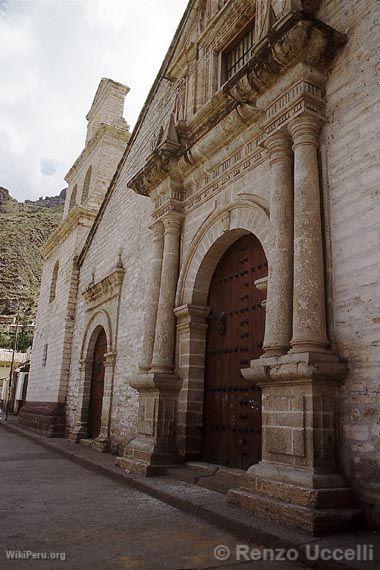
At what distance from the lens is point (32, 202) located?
268 ft

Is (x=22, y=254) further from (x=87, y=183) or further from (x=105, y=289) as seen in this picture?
(x=105, y=289)

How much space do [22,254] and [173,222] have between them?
55.6 meters

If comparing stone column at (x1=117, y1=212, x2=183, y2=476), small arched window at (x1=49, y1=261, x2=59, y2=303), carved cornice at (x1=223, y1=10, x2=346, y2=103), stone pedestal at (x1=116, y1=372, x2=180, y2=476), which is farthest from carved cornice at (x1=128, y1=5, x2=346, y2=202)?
small arched window at (x1=49, y1=261, x2=59, y2=303)

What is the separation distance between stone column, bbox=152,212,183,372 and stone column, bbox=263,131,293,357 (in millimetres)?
2295

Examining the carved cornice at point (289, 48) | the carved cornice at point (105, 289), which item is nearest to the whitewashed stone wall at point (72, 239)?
the carved cornice at point (105, 289)

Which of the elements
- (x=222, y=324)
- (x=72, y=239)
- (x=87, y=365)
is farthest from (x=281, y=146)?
(x=72, y=239)

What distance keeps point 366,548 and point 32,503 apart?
3.08 metres

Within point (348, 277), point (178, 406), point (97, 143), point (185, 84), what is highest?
point (97, 143)

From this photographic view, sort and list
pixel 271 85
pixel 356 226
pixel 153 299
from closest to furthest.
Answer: pixel 356 226 → pixel 271 85 → pixel 153 299

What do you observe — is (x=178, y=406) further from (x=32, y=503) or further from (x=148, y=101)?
(x=148, y=101)

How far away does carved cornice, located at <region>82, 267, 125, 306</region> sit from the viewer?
9.54m

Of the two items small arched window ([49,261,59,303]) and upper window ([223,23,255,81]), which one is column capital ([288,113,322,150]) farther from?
small arched window ([49,261,59,303])

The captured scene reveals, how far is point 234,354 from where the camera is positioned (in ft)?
18.9

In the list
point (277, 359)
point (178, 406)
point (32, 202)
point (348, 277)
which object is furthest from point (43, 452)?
point (32, 202)
